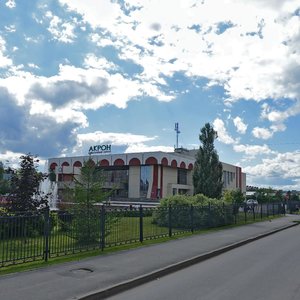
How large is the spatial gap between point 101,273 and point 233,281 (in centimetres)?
299

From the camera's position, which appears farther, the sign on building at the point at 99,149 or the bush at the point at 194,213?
the sign on building at the point at 99,149

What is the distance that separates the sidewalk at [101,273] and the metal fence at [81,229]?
1.09 meters

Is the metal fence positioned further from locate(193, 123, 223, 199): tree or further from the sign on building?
the sign on building

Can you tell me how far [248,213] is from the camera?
35781 mm

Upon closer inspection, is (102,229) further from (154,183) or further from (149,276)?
(154,183)

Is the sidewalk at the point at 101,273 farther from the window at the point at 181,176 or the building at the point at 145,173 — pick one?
the window at the point at 181,176

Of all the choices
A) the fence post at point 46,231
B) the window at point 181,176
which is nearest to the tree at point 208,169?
the fence post at point 46,231

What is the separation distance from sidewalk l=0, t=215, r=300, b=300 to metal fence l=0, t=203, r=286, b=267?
3.59ft

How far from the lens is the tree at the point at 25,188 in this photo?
18844 mm

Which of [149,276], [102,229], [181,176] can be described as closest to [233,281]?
[149,276]

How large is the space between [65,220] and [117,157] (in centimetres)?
6120

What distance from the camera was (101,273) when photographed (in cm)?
972

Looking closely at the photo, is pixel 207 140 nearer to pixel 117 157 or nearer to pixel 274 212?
pixel 274 212

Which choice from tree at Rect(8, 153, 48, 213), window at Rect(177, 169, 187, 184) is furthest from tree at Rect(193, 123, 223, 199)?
window at Rect(177, 169, 187, 184)
